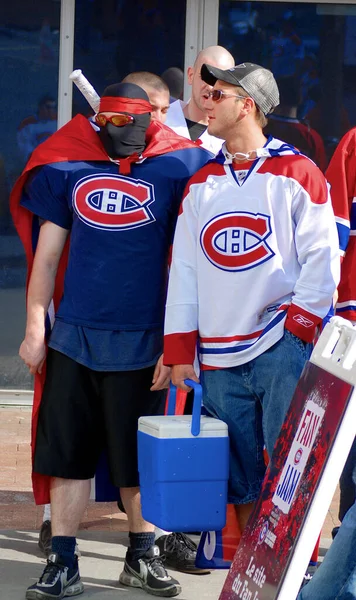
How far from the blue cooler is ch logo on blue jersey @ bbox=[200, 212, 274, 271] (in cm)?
44

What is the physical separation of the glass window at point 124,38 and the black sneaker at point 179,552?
3615 mm

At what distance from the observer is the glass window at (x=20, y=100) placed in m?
7.53

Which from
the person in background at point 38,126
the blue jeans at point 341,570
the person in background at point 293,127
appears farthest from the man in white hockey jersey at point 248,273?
the person in background at point 38,126

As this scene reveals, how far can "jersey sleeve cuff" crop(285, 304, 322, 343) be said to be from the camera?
3734mm

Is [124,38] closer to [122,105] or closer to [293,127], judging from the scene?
[293,127]

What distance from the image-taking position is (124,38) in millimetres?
7500

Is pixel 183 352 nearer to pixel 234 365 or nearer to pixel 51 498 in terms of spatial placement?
pixel 234 365

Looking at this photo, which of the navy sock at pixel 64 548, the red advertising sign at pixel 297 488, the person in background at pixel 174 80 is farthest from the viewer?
the person in background at pixel 174 80

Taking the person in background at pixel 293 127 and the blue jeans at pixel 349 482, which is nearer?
the blue jeans at pixel 349 482

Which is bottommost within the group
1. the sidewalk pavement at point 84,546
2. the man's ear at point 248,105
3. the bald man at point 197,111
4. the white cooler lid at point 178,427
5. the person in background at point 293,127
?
the sidewalk pavement at point 84,546

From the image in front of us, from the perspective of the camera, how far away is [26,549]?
191 inches

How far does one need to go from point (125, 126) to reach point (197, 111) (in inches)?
42.1

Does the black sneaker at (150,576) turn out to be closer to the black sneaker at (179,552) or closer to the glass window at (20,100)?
the black sneaker at (179,552)

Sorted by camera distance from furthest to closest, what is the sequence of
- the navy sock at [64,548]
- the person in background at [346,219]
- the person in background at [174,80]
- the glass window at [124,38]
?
the glass window at [124,38]
the person in background at [174,80]
the navy sock at [64,548]
the person in background at [346,219]
